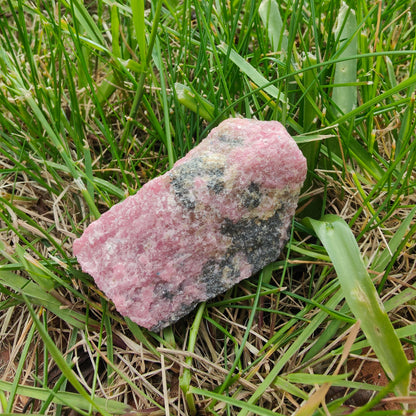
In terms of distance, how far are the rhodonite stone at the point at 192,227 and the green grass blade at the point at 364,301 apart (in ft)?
0.59

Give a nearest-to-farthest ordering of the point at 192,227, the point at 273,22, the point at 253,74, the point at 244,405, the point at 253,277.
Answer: the point at 244,405 → the point at 192,227 → the point at 253,277 → the point at 253,74 → the point at 273,22

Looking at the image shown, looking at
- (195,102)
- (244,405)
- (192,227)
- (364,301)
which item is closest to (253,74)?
(195,102)

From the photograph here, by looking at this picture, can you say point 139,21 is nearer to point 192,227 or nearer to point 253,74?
point 253,74

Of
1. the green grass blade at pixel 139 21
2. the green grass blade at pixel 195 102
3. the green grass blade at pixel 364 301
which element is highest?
the green grass blade at pixel 139 21

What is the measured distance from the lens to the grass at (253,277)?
105 centimetres

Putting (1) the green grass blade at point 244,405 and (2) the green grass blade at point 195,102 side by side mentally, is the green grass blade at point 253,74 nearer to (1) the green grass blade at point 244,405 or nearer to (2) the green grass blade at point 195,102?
(2) the green grass blade at point 195,102

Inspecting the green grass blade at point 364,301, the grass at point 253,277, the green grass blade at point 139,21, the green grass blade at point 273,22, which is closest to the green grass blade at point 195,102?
the grass at point 253,277

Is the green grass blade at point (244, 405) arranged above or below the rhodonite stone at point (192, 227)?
below

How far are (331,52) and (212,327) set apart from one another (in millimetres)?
943

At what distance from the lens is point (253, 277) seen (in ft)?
3.96

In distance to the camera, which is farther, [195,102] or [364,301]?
[195,102]

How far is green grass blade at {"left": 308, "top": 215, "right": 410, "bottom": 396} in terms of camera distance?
90cm

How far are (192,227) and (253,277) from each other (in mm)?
245

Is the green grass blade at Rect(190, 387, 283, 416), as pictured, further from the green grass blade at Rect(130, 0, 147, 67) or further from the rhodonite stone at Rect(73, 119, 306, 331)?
the green grass blade at Rect(130, 0, 147, 67)
